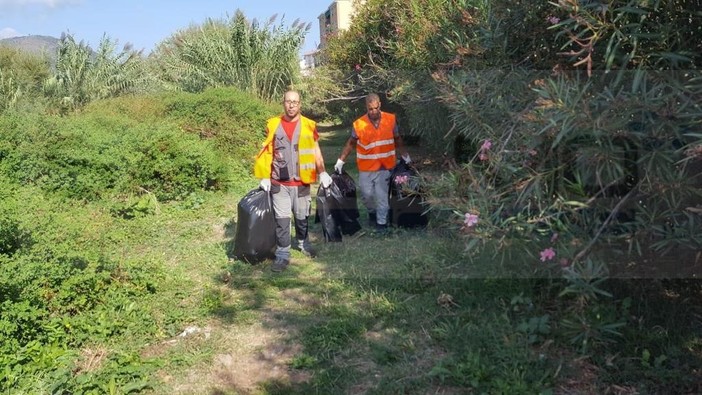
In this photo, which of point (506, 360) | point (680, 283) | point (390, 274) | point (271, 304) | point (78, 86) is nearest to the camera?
point (506, 360)

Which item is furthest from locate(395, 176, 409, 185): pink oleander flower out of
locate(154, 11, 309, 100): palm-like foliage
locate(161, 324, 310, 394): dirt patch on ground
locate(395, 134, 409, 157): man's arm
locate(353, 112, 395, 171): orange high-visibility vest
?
locate(154, 11, 309, 100): palm-like foliage

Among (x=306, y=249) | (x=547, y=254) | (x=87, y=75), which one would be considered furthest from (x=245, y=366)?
(x=87, y=75)

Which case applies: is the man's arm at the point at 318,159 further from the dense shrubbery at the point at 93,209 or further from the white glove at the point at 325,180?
the dense shrubbery at the point at 93,209

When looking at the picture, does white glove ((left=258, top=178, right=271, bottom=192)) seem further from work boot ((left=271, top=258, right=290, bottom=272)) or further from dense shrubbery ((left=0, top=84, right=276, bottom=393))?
dense shrubbery ((left=0, top=84, right=276, bottom=393))

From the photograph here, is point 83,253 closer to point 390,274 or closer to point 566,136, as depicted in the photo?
point 390,274

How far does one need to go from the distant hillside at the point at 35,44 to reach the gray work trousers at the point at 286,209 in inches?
480

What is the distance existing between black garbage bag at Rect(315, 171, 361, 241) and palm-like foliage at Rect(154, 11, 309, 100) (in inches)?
323

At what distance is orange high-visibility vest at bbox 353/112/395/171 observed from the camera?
720cm

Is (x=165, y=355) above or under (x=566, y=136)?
under

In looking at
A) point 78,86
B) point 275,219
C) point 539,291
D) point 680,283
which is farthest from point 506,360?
point 78,86

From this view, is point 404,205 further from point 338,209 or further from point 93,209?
point 93,209

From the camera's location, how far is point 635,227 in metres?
3.18

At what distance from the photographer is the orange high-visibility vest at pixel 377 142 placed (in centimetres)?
720

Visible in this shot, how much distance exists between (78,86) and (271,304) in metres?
12.3
